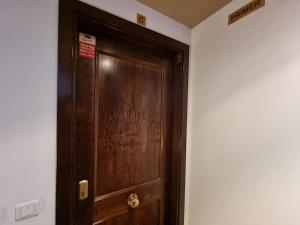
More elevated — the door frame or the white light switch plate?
the door frame

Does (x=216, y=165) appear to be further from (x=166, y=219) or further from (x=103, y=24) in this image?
(x=103, y=24)

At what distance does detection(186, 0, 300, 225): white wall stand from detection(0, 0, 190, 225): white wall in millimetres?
1066

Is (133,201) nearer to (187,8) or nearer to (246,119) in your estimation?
(246,119)

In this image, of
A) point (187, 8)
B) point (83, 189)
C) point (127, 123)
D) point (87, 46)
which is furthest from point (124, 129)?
point (187, 8)

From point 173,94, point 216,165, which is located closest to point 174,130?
point 173,94

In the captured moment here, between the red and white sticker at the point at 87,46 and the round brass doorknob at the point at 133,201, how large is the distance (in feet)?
3.18

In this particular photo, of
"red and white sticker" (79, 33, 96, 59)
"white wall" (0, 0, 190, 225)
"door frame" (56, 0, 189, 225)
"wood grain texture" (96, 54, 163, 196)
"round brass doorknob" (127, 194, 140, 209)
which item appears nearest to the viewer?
"white wall" (0, 0, 190, 225)

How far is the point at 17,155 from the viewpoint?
875mm

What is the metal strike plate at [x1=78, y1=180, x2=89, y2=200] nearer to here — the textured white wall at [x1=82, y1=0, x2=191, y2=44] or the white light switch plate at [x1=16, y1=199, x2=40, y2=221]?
the white light switch plate at [x1=16, y1=199, x2=40, y2=221]

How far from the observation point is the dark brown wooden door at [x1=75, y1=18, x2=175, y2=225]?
3.87ft

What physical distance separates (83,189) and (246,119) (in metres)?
1.10

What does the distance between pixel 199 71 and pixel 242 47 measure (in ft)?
1.18

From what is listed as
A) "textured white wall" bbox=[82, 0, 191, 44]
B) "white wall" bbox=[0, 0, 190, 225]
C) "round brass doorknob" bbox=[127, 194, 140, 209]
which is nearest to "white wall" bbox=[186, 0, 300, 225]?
"textured white wall" bbox=[82, 0, 191, 44]

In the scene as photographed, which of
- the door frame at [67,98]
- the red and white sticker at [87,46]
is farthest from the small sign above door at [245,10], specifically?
the red and white sticker at [87,46]
